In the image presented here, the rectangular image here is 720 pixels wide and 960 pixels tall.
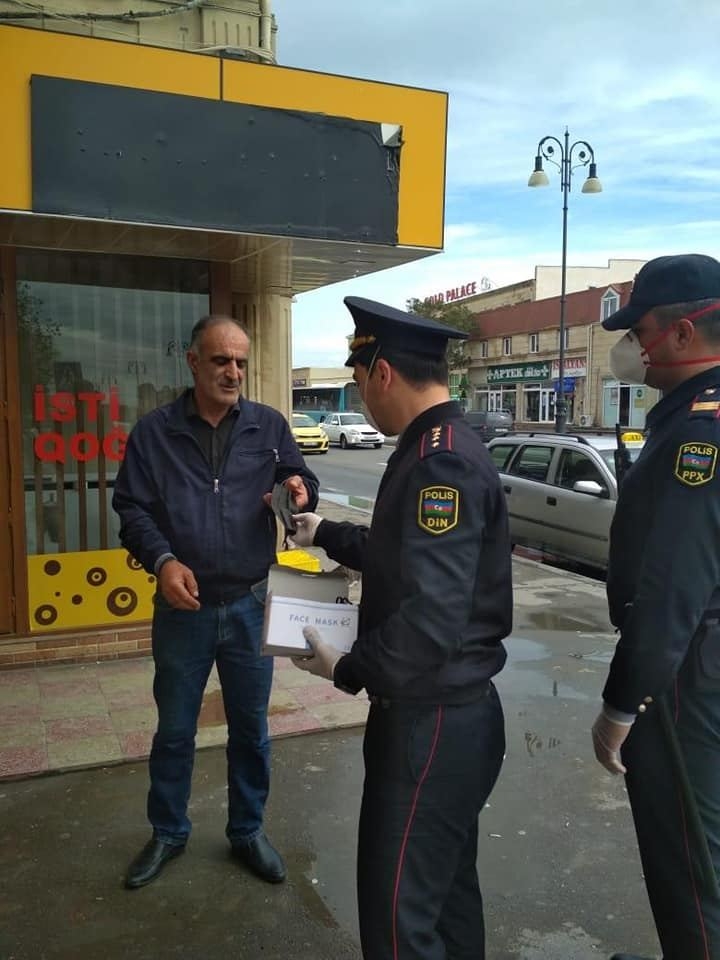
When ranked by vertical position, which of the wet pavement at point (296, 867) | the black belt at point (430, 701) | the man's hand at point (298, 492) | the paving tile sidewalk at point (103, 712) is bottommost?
the wet pavement at point (296, 867)

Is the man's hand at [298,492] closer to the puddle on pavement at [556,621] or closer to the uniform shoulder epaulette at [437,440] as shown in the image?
the uniform shoulder epaulette at [437,440]

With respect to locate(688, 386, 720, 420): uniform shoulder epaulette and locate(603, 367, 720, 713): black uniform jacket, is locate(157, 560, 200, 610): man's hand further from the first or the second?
locate(688, 386, 720, 420): uniform shoulder epaulette

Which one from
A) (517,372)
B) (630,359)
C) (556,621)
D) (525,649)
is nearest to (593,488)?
A: (556,621)

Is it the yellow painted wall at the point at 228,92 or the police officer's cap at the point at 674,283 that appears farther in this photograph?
the yellow painted wall at the point at 228,92

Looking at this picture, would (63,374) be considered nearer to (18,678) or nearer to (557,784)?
(18,678)

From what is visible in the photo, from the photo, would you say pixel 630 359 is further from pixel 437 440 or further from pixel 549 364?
pixel 549 364

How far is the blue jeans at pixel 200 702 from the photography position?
3.05m

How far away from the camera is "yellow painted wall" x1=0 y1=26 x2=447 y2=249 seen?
416 cm

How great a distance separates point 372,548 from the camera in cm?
201

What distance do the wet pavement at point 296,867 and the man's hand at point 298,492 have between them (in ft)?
4.72

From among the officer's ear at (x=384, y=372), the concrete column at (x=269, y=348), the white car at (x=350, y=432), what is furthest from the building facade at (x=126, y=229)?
the white car at (x=350, y=432)

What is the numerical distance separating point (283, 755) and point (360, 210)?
3.10 metres

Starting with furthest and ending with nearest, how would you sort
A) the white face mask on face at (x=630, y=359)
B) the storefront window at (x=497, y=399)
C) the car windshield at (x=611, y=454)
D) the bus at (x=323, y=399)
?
the storefront window at (x=497, y=399), the bus at (x=323, y=399), the car windshield at (x=611, y=454), the white face mask on face at (x=630, y=359)

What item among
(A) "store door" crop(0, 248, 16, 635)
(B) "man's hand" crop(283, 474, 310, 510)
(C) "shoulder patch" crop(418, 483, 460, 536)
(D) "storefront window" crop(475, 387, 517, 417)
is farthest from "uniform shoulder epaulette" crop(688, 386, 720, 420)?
(D) "storefront window" crop(475, 387, 517, 417)
